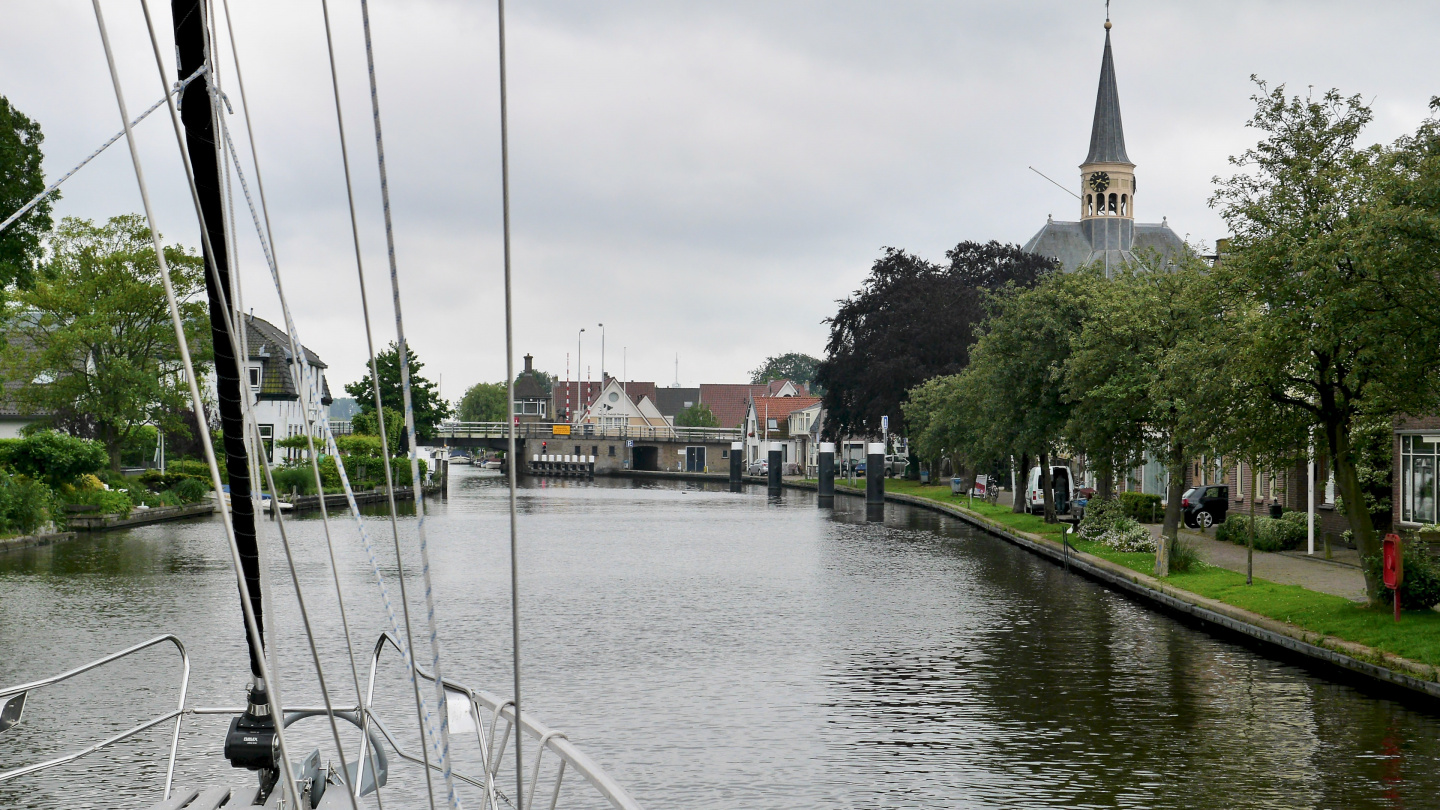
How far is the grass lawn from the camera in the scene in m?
16.7

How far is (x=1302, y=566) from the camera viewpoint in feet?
91.5

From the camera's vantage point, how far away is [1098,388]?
29.6 meters

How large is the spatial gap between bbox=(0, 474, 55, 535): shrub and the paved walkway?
30.3m

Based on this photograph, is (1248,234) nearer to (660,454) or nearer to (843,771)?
(843,771)

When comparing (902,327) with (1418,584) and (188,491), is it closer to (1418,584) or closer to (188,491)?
(188,491)

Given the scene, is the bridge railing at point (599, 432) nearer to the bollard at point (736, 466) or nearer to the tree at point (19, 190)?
the bollard at point (736, 466)

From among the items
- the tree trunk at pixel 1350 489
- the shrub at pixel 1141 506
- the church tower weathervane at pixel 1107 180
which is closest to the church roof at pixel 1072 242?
the church tower weathervane at pixel 1107 180

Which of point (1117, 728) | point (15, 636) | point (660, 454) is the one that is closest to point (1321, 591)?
point (1117, 728)

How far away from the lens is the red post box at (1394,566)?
18.0 metres

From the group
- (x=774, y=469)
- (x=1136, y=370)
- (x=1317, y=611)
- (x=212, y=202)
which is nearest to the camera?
(x=212, y=202)

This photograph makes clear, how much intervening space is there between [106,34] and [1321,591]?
23.0 m

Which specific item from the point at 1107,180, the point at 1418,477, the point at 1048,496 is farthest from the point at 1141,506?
the point at 1107,180

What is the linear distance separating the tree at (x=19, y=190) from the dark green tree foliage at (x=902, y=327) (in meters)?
44.8

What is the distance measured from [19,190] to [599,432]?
10352 centimetres
